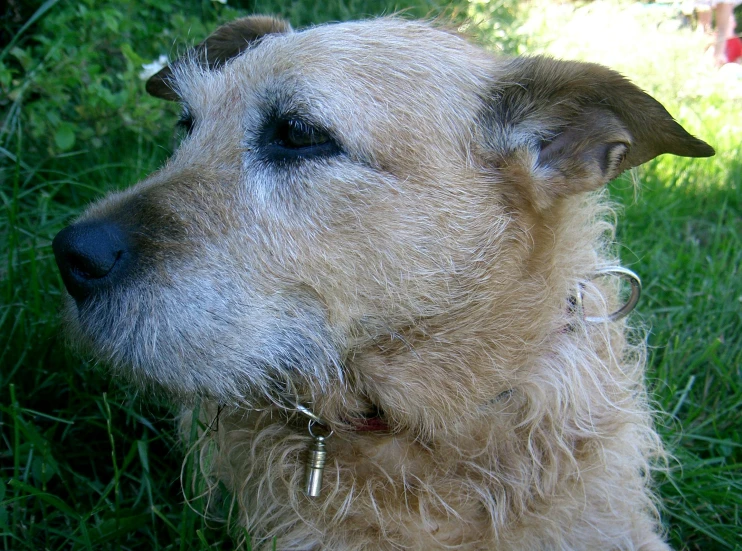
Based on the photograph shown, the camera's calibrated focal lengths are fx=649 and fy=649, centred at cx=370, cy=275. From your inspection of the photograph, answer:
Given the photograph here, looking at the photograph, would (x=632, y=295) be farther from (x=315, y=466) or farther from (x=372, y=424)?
(x=315, y=466)

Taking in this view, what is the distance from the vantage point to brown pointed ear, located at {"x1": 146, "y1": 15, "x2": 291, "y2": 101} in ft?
9.17

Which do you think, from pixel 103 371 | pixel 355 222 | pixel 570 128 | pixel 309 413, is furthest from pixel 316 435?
A: pixel 570 128

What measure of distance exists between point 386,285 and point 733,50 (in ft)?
27.1

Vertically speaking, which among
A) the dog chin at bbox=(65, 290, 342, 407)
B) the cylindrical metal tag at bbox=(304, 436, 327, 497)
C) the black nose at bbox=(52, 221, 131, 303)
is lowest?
the cylindrical metal tag at bbox=(304, 436, 327, 497)

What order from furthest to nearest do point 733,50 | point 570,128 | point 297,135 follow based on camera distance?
point 733,50, point 570,128, point 297,135

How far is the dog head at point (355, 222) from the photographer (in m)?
1.79

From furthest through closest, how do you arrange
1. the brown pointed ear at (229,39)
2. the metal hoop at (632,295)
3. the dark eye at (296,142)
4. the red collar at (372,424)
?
1. the brown pointed ear at (229,39)
2. the metal hoop at (632,295)
3. the red collar at (372,424)
4. the dark eye at (296,142)

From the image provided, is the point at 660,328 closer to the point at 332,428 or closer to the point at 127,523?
the point at 332,428

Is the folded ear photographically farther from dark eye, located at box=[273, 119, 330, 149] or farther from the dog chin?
the dog chin

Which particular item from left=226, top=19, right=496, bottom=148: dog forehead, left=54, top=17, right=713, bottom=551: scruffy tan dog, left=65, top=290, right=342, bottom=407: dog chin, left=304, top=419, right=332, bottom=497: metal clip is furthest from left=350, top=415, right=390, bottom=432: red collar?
left=226, top=19, right=496, bottom=148: dog forehead

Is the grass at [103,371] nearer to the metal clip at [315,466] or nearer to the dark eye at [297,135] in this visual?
the metal clip at [315,466]

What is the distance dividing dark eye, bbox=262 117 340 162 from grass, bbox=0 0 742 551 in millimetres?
1042

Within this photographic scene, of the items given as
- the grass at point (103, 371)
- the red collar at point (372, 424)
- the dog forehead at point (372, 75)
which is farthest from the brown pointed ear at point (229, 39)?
the red collar at point (372, 424)

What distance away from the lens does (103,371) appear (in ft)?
7.36
